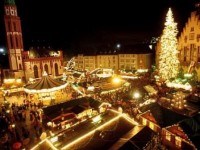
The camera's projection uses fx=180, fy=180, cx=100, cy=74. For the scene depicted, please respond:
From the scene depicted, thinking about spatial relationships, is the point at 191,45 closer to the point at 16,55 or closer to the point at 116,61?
the point at 116,61

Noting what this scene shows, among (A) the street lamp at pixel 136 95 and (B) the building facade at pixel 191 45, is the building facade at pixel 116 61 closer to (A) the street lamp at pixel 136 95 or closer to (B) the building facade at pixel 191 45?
(B) the building facade at pixel 191 45

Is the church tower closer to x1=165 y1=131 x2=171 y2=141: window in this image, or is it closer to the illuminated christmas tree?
the illuminated christmas tree

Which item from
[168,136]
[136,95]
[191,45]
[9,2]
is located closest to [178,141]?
[168,136]

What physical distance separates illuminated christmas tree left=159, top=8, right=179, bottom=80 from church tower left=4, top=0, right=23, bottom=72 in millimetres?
30415

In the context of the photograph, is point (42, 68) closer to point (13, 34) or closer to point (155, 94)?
point (13, 34)

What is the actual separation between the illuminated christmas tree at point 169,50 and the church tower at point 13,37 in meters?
30.4

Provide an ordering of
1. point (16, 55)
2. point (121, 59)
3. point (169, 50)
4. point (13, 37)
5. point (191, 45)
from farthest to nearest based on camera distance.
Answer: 1. point (121, 59)
2. point (13, 37)
3. point (16, 55)
4. point (191, 45)
5. point (169, 50)

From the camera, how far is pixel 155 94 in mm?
21625

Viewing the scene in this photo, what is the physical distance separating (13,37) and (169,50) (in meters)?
33.5

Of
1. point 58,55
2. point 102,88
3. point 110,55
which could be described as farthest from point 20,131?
point 110,55

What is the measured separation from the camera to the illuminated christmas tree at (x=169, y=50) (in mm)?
26530

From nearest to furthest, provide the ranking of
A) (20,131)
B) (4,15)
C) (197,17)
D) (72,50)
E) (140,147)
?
(140,147)
(20,131)
(197,17)
(4,15)
(72,50)

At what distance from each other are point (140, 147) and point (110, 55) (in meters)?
44.3

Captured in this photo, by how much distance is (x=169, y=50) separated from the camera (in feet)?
88.1
